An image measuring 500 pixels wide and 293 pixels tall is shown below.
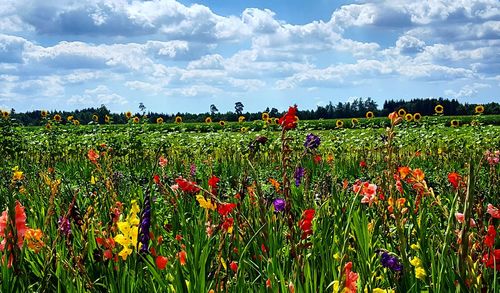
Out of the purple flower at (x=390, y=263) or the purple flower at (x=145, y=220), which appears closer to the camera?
the purple flower at (x=145, y=220)

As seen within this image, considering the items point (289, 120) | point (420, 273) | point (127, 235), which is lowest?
point (420, 273)

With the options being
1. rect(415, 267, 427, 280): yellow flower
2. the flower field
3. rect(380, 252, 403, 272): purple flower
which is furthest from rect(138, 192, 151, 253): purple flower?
rect(415, 267, 427, 280): yellow flower

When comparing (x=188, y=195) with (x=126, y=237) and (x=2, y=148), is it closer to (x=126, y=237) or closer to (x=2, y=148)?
(x=126, y=237)

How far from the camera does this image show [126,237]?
2.07 metres

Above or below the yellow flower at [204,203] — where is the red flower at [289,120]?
above

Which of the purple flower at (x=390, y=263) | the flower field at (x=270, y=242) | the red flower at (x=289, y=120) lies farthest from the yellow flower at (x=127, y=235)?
the purple flower at (x=390, y=263)

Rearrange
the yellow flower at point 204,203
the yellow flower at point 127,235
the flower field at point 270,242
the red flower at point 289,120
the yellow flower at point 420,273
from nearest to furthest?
the flower field at point 270,242, the red flower at point 289,120, the yellow flower at point 127,235, the yellow flower at point 420,273, the yellow flower at point 204,203

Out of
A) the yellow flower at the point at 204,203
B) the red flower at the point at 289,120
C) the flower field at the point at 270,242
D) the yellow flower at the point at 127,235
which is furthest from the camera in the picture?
the yellow flower at the point at 204,203

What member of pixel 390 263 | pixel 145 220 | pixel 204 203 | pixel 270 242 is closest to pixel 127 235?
pixel 145 220

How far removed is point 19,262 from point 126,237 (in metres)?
0.41

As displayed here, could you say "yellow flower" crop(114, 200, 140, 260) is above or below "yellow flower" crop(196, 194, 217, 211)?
below

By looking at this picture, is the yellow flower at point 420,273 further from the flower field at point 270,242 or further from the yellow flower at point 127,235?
the yellow flower at point 127,235

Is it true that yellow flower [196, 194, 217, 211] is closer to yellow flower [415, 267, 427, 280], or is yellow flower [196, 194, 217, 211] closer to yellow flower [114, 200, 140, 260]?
yellow flower [114, 200, 140, 260]

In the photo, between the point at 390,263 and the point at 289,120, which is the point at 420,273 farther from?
the point at 289,120
